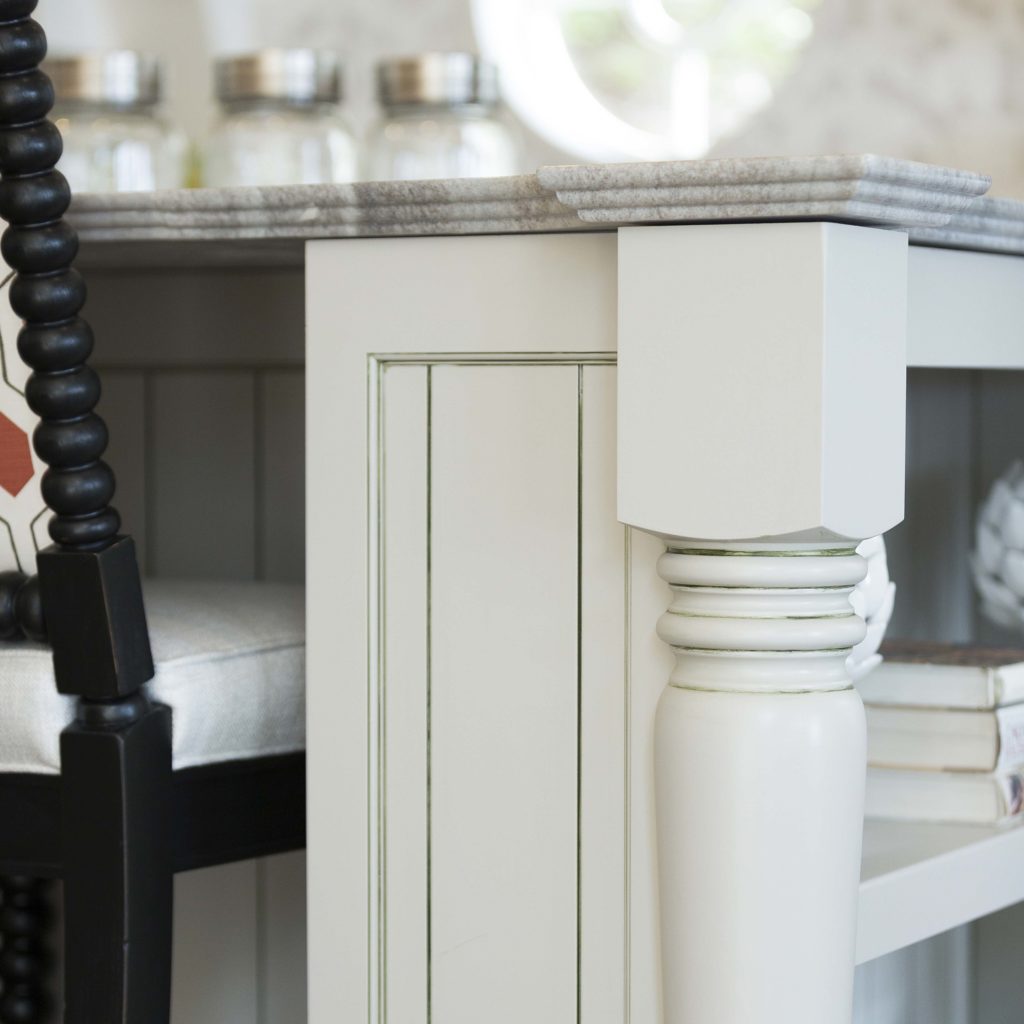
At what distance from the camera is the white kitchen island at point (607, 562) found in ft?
2.40

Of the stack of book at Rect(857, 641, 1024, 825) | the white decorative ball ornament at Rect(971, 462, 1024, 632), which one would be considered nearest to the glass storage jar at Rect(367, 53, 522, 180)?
the white decorative ball ornament at Rect(971, 462, 1024, 632)

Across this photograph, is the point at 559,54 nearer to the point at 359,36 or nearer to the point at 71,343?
the point at 359,36

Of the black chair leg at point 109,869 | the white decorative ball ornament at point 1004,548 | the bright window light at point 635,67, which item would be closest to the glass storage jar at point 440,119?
the bright window light at point 635,67

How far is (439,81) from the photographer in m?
1.61

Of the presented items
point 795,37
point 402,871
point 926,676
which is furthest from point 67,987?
point 795,37

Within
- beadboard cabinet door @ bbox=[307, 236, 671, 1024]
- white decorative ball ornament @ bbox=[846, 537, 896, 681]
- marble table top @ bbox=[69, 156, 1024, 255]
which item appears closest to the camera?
marble table top @ bbox=[69, 156, 1024, 255]

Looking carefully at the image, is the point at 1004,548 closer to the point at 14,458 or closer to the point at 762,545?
the point at 762,545

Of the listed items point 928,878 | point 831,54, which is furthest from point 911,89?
point 928,878

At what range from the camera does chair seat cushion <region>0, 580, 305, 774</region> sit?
34.6 inches

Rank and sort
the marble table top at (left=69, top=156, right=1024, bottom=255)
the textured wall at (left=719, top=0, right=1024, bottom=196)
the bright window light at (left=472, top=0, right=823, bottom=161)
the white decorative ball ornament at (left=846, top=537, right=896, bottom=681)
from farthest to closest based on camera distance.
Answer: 1. the bright window light at (left=472, top=0, right=823, bottom=161)
2. the textured wall at (left=719, top=0, right=1024, bottom=196)
3. the white decorative ball ornament at (left=846, top=537, right=896, bottom=681)
4. the marble table top at (left=69, top=156, right=1024, bottom=255)

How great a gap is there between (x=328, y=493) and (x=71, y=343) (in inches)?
6.2

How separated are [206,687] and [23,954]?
1.67 ft

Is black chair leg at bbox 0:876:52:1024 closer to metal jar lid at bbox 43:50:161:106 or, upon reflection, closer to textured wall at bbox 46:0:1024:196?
metal jar lid at bbox 43:50:161:106

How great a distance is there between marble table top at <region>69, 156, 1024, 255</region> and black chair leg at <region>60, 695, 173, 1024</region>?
0.27 meters
